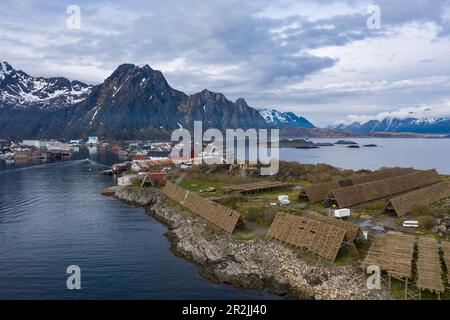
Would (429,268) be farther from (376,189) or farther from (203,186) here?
(203,186)

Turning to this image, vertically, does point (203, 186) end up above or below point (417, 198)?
below

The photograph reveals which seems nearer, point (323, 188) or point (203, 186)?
point (323, 188)

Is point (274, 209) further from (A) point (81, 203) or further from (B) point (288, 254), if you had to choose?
(A) point (81, 203)

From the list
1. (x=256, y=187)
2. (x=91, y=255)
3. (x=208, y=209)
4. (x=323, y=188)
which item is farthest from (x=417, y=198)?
(x=91, y=255)

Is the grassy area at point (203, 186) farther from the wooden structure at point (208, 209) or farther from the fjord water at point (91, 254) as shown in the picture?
the fjord water at point (91, 254)

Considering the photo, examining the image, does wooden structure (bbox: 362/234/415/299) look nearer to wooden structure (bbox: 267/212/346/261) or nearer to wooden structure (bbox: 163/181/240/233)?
wooden structure (bbox: 267/212/346/261)

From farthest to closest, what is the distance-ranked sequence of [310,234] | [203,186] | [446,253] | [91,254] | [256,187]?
[203,186] → [256,187] → [91,254] → [310,234] → [446,253]

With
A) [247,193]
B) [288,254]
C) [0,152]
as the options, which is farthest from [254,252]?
[0,152]
